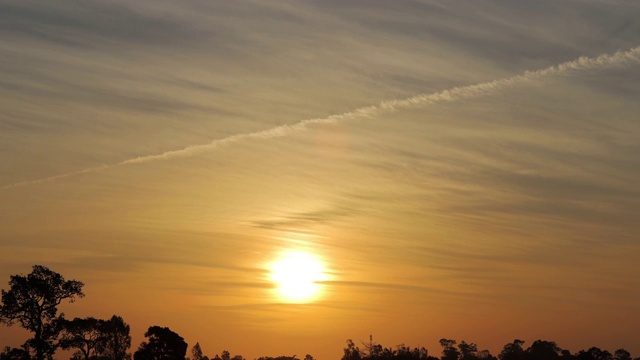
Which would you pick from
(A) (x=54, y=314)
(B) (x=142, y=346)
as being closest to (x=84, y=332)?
(B) (x=142, y=346)

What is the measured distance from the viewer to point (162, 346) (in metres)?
174

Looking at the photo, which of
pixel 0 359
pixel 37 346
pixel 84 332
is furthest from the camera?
pixel 84 332

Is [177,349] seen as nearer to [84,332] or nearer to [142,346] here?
[142,346]

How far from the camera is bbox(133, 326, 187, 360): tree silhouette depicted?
173750 millimetres

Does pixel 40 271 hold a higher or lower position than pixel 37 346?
higher

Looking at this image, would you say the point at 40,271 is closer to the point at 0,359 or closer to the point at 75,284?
the point at 75,284

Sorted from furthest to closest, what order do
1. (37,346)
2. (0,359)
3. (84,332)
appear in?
(84,332) → (0,359) → (37,346)

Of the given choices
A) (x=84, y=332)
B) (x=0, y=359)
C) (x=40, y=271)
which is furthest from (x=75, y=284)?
(x=84, y=332)

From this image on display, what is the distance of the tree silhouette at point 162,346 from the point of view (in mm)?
173750

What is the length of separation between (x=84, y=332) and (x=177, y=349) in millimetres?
30962

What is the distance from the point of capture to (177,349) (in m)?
175

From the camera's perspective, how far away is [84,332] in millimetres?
197625

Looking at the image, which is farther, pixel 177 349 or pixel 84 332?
pixel 84 332

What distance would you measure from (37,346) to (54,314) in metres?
4.97
